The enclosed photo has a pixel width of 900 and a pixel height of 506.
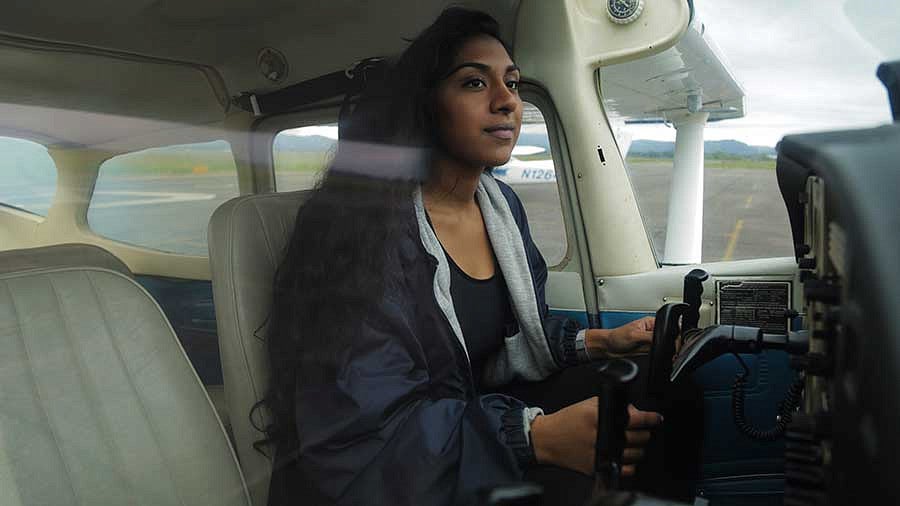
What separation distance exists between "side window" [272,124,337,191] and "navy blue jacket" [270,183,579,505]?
16.3 inches

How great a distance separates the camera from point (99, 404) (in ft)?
3.92

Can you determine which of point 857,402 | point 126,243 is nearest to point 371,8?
point 126,243

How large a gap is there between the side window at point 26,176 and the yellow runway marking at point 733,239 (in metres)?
1.40

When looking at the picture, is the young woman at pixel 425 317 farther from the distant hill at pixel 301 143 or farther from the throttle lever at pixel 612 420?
the throttle lever at pixel 612 420

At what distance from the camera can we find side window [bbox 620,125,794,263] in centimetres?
107

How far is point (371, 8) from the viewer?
162cm

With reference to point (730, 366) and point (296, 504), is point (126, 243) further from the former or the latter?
point (730, 366)

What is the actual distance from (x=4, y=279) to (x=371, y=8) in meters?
0.96

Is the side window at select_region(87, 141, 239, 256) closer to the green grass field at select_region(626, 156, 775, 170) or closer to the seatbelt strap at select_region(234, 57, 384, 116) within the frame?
the seatbelt strap at select_region(234, 57, 384, 116)

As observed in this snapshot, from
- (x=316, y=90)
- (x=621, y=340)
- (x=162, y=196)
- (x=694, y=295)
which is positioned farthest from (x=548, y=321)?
(x=162, y=196)

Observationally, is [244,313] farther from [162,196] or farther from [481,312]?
[481,312]

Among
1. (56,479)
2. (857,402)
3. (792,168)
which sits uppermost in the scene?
(792,168)

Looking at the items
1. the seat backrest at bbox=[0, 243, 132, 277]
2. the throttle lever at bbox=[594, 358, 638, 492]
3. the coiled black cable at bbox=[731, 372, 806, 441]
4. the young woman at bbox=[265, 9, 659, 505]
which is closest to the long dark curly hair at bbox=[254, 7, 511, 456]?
the young woman at bbox=[265, 9, 659, 505]

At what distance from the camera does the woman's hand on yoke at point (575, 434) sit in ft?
3.25
